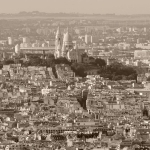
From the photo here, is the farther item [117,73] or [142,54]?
[142,54]

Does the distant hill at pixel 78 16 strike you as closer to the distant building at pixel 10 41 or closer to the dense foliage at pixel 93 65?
the distant building at pixel 10 41

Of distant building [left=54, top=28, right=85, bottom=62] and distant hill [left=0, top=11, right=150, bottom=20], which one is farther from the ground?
distant building [left=54, top=28, right=85, bottom=62]

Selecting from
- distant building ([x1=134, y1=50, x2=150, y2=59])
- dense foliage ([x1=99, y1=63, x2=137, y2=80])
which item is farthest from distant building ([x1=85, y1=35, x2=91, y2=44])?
dense foliage ([x1=99, y1=63, x2=137, y2=80])

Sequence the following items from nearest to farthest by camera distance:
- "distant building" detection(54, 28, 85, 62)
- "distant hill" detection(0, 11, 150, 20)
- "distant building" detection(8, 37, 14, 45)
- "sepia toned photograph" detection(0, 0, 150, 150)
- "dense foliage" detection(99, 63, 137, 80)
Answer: "sepia toned photograph" detection(0, 0, 150, 150)
"dense foliage" detection(99, 63, 137, 80)
"distant building" detection(54, 28, 85, 62)
"distant building" detection(8, 37, 14, 45)
"distant hill" detection(0, 11, 150, 20)

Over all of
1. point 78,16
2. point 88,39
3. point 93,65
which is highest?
point 93,65

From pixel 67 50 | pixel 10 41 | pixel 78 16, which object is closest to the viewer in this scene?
pixel 67 50

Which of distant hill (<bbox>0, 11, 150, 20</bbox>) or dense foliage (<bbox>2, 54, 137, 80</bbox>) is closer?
dense foliage (<bbox>2, 54, 137, 80</bbox>)

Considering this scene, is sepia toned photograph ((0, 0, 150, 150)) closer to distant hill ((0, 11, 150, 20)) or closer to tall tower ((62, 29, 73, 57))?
tall tower ((62, 29, 73, 57))

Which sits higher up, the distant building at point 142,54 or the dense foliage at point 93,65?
the dense foliage at point 93,65

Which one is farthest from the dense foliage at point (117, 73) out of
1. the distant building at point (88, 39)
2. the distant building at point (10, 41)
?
the distant building at point (88, 39)

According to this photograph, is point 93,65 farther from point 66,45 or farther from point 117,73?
point 66,45

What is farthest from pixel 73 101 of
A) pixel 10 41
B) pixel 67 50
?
pixel 10 41
